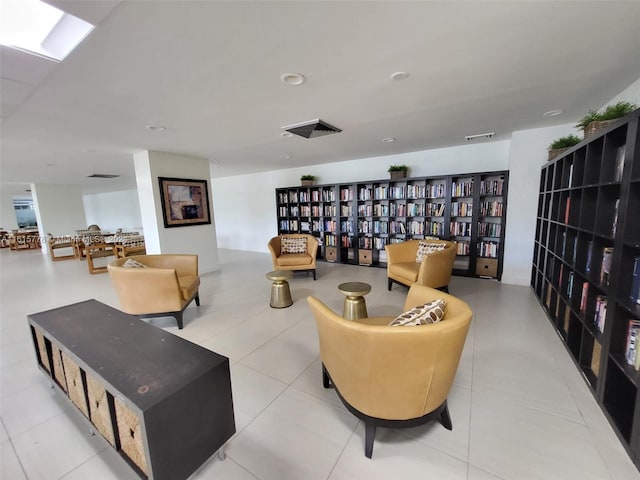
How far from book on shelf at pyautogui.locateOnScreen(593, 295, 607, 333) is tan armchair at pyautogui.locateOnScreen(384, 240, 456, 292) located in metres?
1.47

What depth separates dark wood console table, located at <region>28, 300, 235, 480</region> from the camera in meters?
1.06

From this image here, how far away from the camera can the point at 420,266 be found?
3287 millimetres

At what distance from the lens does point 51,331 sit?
162 centimetres

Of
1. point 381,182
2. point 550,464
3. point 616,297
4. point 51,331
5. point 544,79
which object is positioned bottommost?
point 550,464

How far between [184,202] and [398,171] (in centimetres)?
418

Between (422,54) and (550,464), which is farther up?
(422,54)

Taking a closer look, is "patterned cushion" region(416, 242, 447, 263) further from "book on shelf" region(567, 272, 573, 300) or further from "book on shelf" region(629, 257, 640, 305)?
"book on shelf" region(629, 257, 640, 305)

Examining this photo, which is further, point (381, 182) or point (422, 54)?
point (381, 182)

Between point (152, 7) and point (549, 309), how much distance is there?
4.29m

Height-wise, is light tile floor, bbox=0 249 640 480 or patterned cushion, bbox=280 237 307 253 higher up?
patterned cushion, bbox=280 237 307 253

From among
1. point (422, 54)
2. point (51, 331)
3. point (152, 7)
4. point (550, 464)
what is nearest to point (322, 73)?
point (422, 54)

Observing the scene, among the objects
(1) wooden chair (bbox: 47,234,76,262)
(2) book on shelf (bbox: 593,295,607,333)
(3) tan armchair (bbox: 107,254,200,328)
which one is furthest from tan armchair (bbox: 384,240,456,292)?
(1) wooden chair (bbox: 47,234,76,262)

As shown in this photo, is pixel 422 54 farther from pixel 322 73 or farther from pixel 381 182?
pixel 381 182

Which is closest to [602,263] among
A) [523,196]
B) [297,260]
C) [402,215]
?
[523,196]
